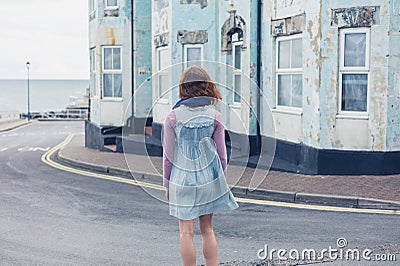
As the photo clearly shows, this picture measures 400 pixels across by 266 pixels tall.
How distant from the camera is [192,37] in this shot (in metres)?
16.4

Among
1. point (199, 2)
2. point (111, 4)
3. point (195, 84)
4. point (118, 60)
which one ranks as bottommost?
point (195, 84)

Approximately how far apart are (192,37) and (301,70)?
4.39 metres

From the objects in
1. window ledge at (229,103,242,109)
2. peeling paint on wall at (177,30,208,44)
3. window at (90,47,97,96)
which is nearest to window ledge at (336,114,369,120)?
window ledge at (229,103,242,109)

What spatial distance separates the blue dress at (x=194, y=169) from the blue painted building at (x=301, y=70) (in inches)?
136

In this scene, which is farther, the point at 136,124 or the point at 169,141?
the point at 136,124

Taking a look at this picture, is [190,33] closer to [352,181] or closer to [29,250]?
[352,181]

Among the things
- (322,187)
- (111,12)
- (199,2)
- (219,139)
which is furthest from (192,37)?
(219,139)

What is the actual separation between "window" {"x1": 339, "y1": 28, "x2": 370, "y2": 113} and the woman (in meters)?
7.20

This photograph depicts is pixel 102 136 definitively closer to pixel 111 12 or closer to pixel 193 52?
pixel 111 12

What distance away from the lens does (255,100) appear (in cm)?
1466

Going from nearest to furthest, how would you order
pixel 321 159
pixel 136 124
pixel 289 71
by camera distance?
pixel 321 159, pixel 289 71, pixel 136 124

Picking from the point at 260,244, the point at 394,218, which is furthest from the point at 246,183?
the point at 260,244

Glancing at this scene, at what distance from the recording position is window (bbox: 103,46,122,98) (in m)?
20.1

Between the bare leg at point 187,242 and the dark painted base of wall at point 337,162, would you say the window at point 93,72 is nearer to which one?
the dark painted base of wall at point 337,162
